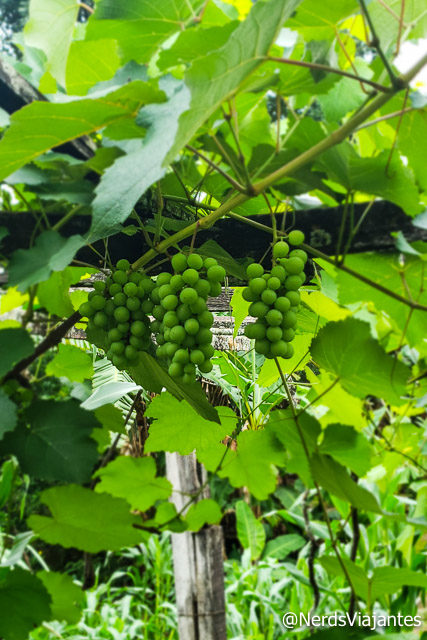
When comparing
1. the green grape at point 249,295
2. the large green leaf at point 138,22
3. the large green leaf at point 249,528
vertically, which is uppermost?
the large green leaf at point 138,22

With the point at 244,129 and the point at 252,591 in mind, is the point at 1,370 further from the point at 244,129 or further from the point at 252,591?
the point at 252,591

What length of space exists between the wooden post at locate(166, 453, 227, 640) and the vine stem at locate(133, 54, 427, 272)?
100 centimetres

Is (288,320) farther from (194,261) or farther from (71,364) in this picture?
(71,364)

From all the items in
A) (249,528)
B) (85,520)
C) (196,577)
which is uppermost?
(85,520)

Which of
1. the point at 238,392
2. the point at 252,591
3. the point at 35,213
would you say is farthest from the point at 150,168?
the point at 252,591

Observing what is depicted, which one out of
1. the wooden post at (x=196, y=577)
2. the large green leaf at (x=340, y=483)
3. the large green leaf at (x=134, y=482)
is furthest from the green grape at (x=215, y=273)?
the wooden post at (x=196, y=577)

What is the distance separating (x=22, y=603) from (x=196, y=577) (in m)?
0.99

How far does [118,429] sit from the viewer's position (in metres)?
0.51

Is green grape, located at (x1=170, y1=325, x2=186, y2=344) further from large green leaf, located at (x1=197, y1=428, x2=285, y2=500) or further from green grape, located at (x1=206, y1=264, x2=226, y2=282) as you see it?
large green leaf, located at (x1=197, y1=428, x2=285, y2=500)

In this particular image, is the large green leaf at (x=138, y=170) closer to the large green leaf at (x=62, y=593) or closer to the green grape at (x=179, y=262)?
the green grape at (x=179, y=262)

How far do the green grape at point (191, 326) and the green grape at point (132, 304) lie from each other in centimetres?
5

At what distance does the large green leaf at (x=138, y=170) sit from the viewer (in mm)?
232

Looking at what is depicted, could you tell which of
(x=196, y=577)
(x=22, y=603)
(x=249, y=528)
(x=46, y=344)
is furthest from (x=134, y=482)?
(x=249, y=528)

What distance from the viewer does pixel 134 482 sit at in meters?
0.68
